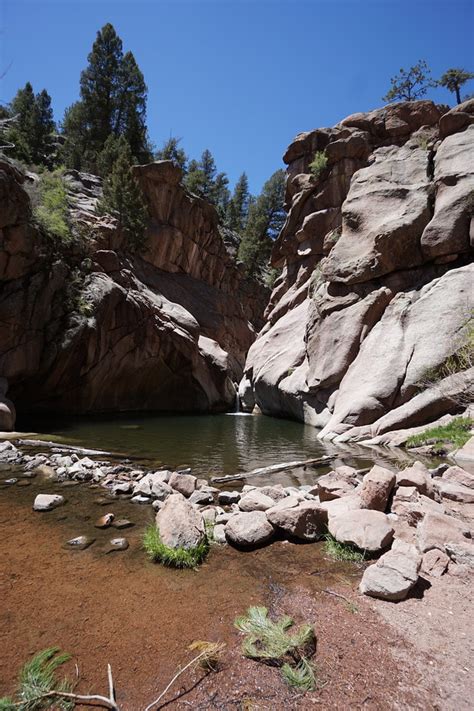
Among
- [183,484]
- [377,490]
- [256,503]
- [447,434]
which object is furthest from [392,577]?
[447,434]

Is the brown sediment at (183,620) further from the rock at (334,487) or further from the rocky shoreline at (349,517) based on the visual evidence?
the rock at (334,487)

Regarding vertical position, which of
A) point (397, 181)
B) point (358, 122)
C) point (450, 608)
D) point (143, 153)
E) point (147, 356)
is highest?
point (143, 153)

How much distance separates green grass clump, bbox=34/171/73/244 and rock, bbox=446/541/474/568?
2408 cm

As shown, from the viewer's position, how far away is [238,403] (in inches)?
1367

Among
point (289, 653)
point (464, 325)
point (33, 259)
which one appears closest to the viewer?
point (289, 653)

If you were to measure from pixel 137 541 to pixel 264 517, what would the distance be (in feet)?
6.23

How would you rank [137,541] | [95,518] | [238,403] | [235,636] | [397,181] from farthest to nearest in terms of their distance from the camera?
1. [238,403]
2. [397,181]
3. [95,518]
4. [137,541]
5. [235,636]

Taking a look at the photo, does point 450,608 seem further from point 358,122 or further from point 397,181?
point 358,122

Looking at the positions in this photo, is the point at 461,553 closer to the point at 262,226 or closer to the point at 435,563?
the point at 435,563

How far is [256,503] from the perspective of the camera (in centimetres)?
621

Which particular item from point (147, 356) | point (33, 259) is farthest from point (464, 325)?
point (33, 259)

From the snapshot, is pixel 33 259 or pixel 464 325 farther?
pixel 33 259

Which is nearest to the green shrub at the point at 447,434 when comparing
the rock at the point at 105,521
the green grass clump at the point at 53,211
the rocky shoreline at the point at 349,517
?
the rocky shoreline at the point at 349,517

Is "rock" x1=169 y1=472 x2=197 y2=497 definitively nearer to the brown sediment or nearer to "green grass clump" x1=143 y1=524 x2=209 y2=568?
the brown sediment
